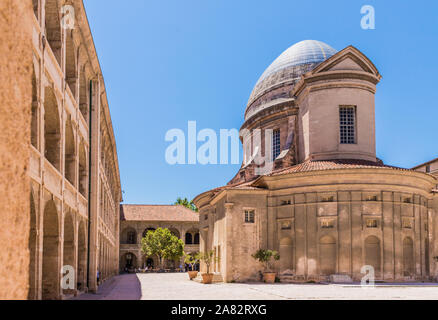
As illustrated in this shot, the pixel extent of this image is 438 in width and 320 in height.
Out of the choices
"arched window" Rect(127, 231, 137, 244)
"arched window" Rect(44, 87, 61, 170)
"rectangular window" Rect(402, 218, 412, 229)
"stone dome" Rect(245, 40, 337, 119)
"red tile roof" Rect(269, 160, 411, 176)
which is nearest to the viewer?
"arched window" Rect(44, 87, 61, 170)

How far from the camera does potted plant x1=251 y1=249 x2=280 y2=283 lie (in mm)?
35250

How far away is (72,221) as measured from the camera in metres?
21.2

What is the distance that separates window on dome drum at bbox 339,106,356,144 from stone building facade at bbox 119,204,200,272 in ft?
133

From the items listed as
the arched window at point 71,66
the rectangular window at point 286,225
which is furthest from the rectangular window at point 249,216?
the arched window at point 71,66

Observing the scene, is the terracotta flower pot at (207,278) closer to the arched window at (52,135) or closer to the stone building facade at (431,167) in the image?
the arched window at (52,135)

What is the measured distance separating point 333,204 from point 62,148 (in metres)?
21.9

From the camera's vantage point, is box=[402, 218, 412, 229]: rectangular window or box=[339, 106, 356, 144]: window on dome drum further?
box=[339, 106, 356, 144]: window on dome drum

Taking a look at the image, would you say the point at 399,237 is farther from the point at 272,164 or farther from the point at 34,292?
the point at 34,292

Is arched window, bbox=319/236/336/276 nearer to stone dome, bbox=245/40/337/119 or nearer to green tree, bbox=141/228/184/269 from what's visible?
stone dome, bbox=245/40/337/119

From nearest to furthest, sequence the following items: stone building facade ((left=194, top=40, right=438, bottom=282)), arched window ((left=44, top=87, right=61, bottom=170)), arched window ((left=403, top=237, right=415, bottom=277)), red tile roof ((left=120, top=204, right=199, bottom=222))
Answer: arched window ((left=44, top=87, right=61, bottom=170)), stone building facade ((left=194, top=40, right=438, bottom=282)), arched window ((left=403, top=237, right=415, bottom=277)), red tile roof ((left=120, top=204, right=199, bottom=222))

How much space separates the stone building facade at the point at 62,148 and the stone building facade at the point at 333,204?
13.4m

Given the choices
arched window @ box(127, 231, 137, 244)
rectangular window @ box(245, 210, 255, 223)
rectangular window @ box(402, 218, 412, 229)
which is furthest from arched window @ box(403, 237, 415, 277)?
arched window @ box(127, 231, 137, 244)

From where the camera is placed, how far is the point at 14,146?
246 cm
